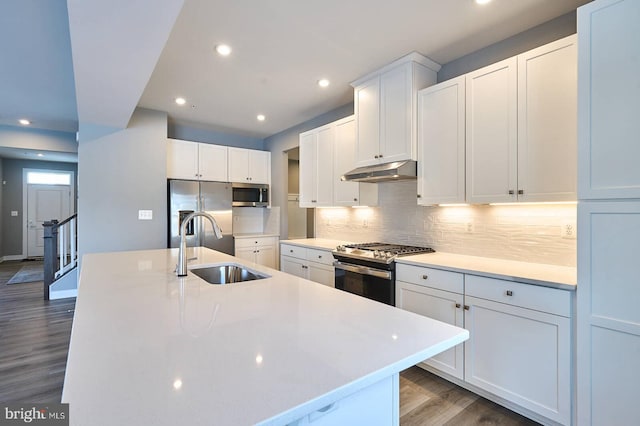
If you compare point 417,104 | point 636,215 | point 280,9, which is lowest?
point 636,215

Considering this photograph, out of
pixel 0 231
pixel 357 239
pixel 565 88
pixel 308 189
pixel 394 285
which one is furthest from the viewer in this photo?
pixel 0 231

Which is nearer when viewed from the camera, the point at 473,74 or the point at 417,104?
the point at 473,74

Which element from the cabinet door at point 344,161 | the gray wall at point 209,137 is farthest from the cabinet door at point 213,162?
the cabinet door at point 344,161

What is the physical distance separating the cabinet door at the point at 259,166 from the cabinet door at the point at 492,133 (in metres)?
3.64

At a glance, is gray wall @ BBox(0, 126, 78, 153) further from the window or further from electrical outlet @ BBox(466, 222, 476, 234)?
electrical outlet @ BBox(466, 222, 476, 234)

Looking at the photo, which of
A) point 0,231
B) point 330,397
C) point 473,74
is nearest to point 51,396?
point 330,397

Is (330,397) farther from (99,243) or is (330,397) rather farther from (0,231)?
(0,231)

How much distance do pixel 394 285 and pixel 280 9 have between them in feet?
7.23

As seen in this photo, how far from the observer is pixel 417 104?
2715 millimetres

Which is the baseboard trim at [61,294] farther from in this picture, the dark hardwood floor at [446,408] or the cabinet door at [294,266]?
the dark hardwood floor at [446,408]

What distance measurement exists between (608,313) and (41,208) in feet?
35.1

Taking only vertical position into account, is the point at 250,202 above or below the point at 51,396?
above

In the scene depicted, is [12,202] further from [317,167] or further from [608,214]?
[608,214]

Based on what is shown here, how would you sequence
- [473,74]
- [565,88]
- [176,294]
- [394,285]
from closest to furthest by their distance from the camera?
1. [176,294]
2. [565,88]
3. [473,74]
4. [394,285]
